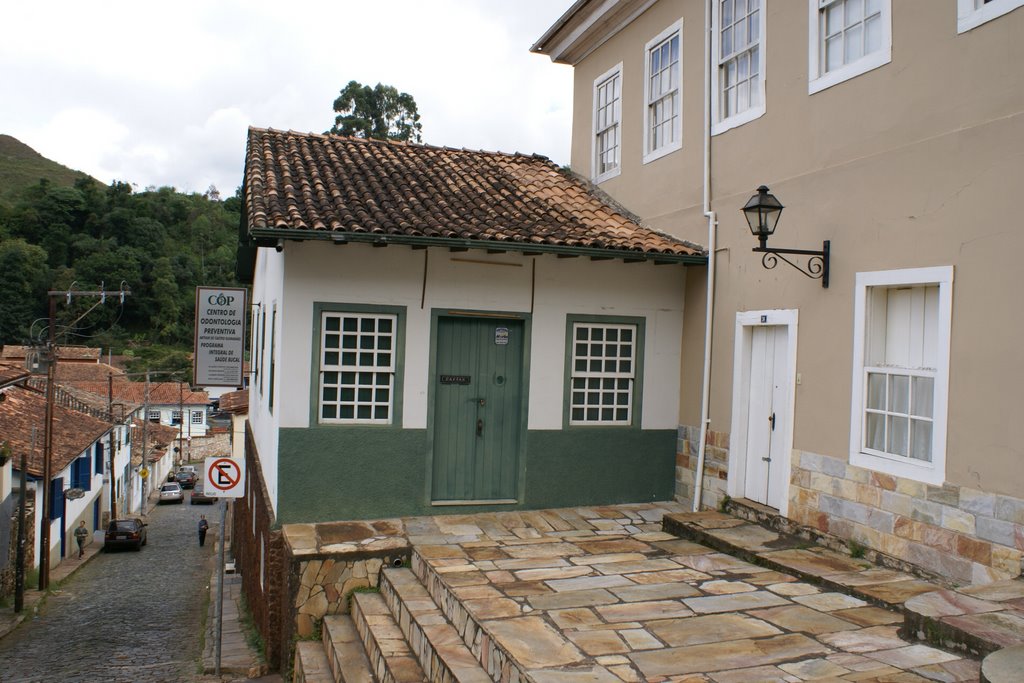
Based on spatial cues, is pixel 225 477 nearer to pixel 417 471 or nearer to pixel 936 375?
pixel 417 471

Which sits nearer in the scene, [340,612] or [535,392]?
[340,612]

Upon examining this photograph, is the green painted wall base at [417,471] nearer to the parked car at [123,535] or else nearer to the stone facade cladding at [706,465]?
the stone facade cladding at [706,465]

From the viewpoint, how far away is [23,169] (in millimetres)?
122125

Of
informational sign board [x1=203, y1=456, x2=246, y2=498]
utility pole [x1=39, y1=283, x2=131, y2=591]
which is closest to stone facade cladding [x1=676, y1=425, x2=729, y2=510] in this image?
informational sign board [x1=203, y1=456, x2=246, y2=498]

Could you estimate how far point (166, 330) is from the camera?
63.7 m

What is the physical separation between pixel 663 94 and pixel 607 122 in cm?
159

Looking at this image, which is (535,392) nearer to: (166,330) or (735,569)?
(735,569)

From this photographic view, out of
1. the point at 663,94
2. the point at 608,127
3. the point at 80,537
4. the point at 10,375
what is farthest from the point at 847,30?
the point at 80,537

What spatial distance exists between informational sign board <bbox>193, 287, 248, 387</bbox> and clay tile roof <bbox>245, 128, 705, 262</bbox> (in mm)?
1304

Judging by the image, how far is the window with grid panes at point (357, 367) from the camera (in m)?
8.06

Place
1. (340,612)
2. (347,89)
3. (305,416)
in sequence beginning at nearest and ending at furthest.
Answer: (340,612) → (305,416) → (347,89)

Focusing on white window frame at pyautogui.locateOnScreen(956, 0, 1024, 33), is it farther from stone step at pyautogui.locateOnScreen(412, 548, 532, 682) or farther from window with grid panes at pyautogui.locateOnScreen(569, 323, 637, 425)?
stone step at pyautogui.locateOnScreen(412, 548, 532, 682)

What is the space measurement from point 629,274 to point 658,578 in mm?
3961

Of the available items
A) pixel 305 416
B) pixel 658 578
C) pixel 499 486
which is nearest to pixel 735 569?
pixel 658 578
